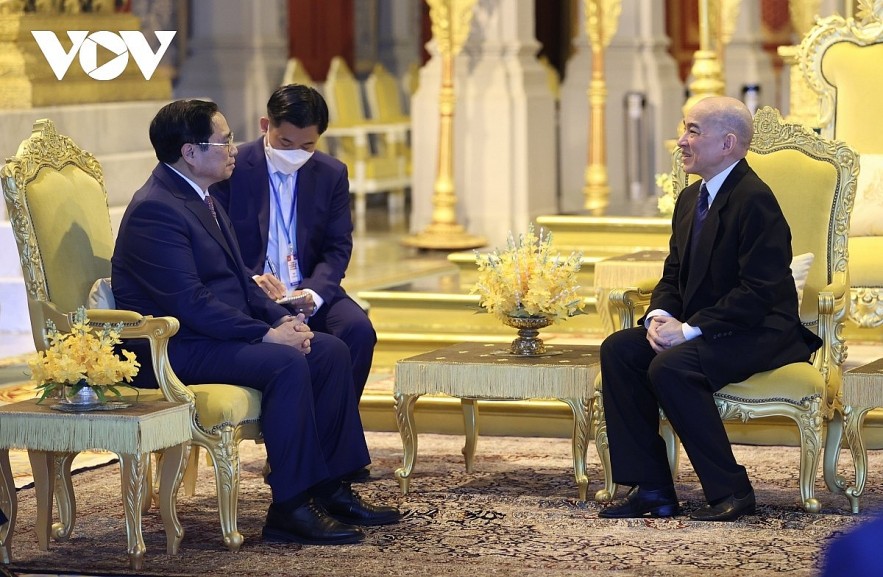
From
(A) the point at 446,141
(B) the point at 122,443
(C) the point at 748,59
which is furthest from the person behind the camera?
(C) the point at 748,59

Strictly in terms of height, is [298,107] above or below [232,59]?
below

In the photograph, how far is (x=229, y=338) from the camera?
450 centimetres

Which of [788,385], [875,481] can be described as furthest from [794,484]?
[788,385]

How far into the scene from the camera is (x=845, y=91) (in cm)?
684

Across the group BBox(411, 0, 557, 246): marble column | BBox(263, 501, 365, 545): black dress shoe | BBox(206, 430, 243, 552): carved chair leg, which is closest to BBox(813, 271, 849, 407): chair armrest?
BBox(263, 501, 365, 545): black dress shoe

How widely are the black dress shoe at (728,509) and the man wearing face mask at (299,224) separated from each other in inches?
49.1

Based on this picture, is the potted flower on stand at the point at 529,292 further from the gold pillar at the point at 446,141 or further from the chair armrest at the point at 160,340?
the gold pillar at the point at 446,141

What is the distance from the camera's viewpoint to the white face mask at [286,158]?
5148mm

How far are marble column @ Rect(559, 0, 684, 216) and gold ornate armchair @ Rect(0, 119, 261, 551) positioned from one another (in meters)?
7.30

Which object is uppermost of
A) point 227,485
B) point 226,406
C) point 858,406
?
point 226,406

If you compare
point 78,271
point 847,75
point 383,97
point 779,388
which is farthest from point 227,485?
point 383,97

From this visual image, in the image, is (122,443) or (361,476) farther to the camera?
(361,476)

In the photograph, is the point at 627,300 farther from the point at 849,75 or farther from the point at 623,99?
the point at 623,99

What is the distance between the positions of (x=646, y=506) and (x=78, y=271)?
1835mm
